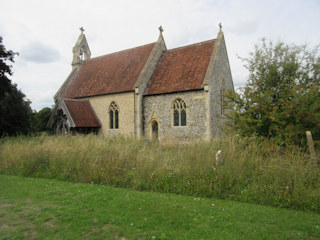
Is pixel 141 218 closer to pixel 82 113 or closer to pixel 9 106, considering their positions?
pixel 82 113

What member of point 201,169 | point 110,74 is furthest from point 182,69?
point 201,169

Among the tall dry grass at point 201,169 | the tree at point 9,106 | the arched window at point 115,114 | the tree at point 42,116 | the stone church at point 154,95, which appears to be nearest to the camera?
the tall dry grass at point 201,169

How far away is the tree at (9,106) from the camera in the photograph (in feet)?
60.3

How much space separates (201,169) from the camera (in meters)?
6.91

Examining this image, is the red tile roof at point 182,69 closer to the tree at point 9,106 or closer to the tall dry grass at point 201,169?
the tall dry grass at point 201,169

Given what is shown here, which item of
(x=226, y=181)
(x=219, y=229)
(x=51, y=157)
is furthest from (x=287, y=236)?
(x=51, y=157)

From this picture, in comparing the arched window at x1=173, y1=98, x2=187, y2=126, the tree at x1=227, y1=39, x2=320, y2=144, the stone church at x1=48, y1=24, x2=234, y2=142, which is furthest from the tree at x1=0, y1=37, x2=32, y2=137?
the tree at x1=227, y1=39, x2=320, y2=144

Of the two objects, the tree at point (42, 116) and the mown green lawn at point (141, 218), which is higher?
the tree at point (42, 116)

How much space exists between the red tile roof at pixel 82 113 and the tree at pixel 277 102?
1459 cm

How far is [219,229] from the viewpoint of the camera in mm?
4168

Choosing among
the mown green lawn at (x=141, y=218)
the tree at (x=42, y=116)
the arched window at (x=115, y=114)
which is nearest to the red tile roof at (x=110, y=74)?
the arched window at (x=115, y=114)

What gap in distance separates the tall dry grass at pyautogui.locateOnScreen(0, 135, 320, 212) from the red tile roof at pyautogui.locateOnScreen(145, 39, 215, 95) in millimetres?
8872

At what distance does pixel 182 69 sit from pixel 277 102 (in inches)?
443

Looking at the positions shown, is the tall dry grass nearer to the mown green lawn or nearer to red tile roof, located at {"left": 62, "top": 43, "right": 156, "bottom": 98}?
the mown green lawn
